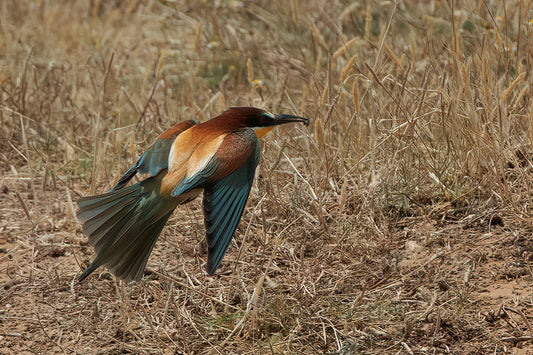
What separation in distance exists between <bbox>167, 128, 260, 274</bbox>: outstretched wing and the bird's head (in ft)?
0.45

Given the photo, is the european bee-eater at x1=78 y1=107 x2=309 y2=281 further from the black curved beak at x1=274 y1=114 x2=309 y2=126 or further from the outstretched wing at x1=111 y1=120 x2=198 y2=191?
the black curved beak at x1=274 y1=114 x2=309 y2=126

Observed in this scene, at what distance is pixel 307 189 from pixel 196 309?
2.82ft

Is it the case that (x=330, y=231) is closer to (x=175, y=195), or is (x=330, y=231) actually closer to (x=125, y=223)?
(x=175, y=195)

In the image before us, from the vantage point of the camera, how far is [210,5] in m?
6.08

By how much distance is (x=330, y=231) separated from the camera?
11.3ft

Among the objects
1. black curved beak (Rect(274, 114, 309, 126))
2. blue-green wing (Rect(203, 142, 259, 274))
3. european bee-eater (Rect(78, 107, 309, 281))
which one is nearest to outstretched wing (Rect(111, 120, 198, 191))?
european bee-eater (Rect(78, 107, 309, 281))

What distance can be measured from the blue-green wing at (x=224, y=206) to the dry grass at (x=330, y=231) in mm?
134

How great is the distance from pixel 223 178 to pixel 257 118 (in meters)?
0.45

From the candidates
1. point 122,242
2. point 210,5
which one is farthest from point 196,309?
point 210,5

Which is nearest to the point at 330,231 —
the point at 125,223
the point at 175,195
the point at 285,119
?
the point at 285,119

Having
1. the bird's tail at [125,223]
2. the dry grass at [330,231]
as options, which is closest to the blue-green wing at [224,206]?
the dry grass at [330,231]

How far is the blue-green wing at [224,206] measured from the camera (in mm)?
2912

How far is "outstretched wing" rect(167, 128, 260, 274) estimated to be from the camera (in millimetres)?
2979

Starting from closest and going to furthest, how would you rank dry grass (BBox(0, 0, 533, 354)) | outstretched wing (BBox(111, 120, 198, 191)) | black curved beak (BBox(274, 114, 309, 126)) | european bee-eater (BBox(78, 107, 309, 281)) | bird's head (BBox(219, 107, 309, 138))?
dry grass (BBox(0, 0, 533, 354)), european bee-eater (BBox(78, 107, 309, 281)), outstretched wing (BBox(111, 120, 198, 191)), bird's head (BBox(219, 107, 309, 138)), black curved beak (BBox(274, 114, 309, 126))
